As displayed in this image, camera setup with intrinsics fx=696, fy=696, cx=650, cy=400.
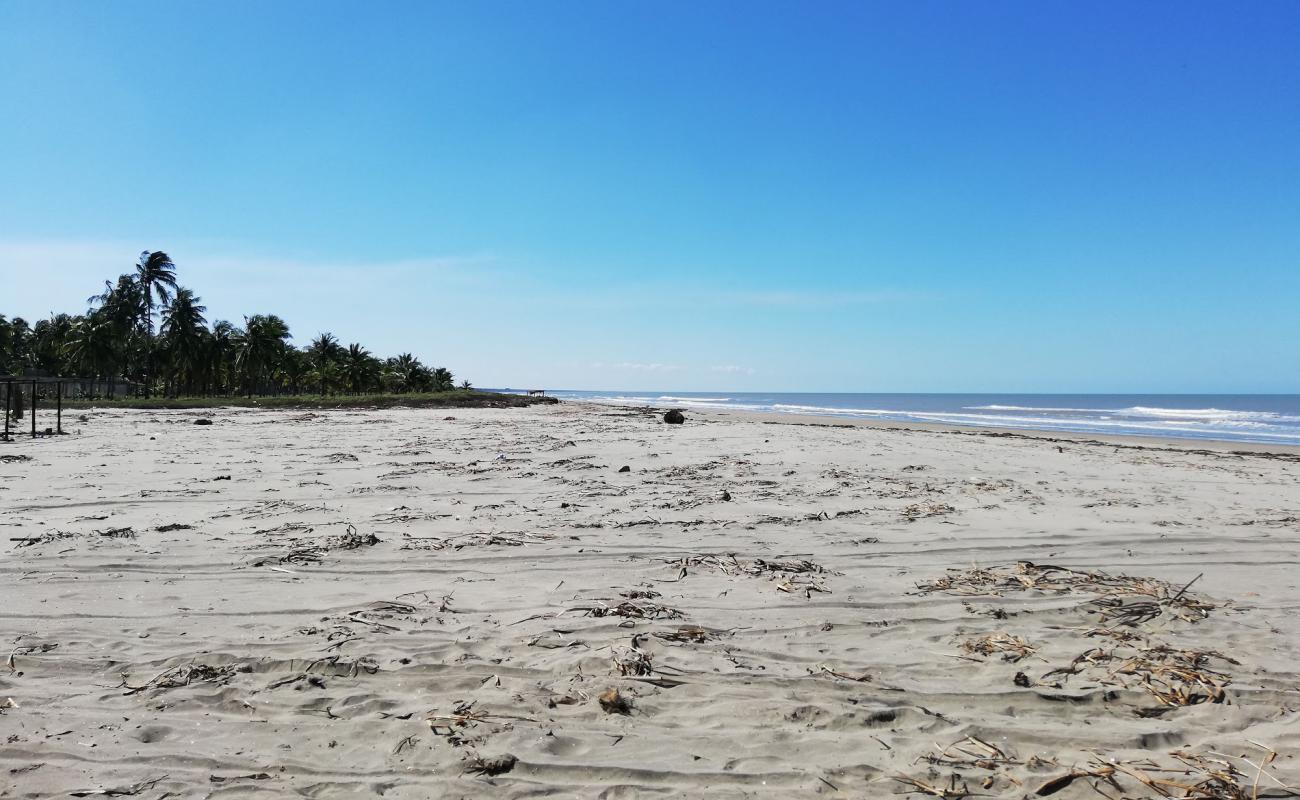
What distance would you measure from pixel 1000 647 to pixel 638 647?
1.92 meters

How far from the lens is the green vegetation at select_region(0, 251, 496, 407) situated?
57.3 metres

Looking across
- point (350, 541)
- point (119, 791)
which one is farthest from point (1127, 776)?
point (350, 541)

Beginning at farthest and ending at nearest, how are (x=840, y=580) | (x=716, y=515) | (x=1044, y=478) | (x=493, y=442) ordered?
(x=493, y=442) → (x=1044, y=478) → (x=716, y=515) → (x=840, y=580)

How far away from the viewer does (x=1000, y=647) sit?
12.1 ft

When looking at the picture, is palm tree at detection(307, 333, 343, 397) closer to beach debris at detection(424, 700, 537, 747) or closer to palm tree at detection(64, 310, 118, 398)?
palm tree at detection(64, 310, 118, 398)

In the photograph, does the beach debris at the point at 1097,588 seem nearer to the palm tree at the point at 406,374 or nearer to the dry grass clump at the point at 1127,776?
the dry grass clump at the point at 1127,776

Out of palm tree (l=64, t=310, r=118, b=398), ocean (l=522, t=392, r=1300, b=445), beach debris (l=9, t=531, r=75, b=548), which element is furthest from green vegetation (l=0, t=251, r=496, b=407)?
beach debris (l=9, t=531, r=75, b=548)

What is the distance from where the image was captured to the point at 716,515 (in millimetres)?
7156

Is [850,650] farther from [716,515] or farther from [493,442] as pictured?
[493,442]

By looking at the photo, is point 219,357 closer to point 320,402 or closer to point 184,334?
point 184,334

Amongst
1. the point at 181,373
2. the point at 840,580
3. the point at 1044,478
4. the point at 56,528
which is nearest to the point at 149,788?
the point at 840,580

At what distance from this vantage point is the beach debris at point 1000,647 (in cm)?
360

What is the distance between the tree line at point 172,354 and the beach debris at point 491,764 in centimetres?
6598

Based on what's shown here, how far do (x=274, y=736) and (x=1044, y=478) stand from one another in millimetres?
10501
